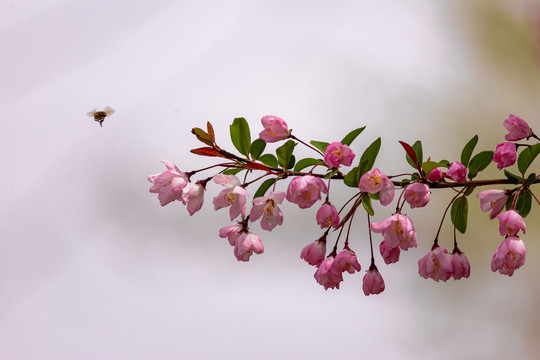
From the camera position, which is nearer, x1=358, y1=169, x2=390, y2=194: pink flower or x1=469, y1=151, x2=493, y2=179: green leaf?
x1=358, y1=169, x2=390, y2=194: pink flower

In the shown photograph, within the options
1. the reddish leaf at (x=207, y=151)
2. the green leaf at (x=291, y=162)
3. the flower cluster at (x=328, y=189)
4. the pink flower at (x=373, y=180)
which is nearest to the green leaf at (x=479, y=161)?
the flower cluster at (x=328, y=189)

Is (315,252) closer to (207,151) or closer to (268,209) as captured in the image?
(268,209)

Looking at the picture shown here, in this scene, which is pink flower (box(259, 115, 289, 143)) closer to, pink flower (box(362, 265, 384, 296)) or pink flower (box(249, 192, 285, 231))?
pink flower (box(249, 192, 285, 231))

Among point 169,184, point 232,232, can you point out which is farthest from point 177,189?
point 232,232

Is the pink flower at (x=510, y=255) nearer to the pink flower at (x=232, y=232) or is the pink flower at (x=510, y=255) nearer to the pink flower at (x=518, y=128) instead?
the pink flower at (x=518, y=128)

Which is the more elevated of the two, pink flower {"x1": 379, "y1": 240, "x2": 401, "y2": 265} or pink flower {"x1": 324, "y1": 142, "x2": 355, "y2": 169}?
pink flower {"x1": 324, "y1": 142, "x2": 355, "y2": 169}

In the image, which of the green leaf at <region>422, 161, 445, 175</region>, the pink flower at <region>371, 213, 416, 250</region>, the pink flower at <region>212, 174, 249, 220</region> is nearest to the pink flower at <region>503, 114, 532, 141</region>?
the green leaf at <region>422, 161, 445, 175</region>

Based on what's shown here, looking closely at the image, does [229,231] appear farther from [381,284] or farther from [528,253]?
[528,253]
